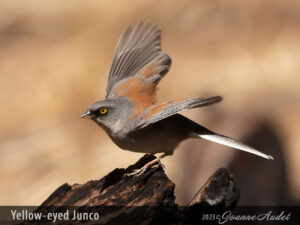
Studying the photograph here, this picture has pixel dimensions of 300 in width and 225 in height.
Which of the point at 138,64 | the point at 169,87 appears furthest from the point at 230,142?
the point at 169,87

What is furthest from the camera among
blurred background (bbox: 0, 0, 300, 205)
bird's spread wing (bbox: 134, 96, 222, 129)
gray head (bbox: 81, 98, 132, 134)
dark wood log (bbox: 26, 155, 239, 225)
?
blurred background (bbox: 0, 0, 300, 205)

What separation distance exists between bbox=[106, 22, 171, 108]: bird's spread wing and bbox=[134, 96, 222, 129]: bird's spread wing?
1.40 feet

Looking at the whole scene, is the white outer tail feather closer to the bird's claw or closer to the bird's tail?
the bird's tail

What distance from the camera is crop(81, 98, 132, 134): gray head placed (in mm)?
3604

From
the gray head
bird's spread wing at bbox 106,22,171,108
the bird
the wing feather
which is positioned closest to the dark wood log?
the bird

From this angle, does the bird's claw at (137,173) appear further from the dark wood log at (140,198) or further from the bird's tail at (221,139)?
the bird's tail at (221,139)

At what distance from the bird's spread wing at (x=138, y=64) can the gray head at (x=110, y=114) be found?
0.25 m

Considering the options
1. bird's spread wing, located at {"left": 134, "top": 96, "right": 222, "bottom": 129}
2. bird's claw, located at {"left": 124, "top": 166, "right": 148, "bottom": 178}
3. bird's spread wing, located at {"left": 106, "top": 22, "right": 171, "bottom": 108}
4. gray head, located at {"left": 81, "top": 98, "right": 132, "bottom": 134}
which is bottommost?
bird's claw, located at {"left": 124, "top": 166, "right": 148, "bottom": 178}

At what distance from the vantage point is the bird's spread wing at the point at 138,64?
159 inches

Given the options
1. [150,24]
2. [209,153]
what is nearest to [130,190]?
[150,24]

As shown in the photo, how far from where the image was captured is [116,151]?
5766 mm

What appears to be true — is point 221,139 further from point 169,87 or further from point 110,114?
point 169,87

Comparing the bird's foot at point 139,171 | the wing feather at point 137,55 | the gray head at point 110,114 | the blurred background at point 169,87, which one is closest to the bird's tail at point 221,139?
the bird's foot at point 139,171

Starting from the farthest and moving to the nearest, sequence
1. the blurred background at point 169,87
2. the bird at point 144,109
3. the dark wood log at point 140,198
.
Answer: the blurred background at point 169,87 → the bird at point 144,109 → the dark wood log at point 140,198
